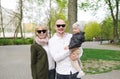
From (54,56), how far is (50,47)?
15 cm

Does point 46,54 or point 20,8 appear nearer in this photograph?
point 46,54

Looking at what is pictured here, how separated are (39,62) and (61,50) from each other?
365mm

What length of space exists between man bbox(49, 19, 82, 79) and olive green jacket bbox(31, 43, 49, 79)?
0.15m

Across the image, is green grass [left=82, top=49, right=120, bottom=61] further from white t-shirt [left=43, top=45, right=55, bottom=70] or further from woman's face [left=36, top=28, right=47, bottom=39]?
woman's face [left=36, top=28, right=47, bottom=39]

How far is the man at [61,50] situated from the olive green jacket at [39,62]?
0.15 meters

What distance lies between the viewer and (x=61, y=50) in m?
4.34

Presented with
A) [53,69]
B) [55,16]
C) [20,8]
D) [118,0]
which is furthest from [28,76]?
[55,16]

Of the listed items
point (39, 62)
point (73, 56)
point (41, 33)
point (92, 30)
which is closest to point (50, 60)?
point (39, 62)

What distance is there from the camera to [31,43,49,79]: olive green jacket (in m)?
4.29

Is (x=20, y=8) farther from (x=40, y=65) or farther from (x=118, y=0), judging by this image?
(x=40, y=65)

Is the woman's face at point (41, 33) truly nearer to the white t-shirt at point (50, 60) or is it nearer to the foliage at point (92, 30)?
the white t-shirt at point (50, 60)

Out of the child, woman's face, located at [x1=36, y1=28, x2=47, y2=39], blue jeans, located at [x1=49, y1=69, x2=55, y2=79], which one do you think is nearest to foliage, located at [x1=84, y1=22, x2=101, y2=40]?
blue jeans, located at [x1=49, y1=69, x2=55, y2=79]

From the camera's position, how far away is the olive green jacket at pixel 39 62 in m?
4.29

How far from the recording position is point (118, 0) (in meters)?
37.4
